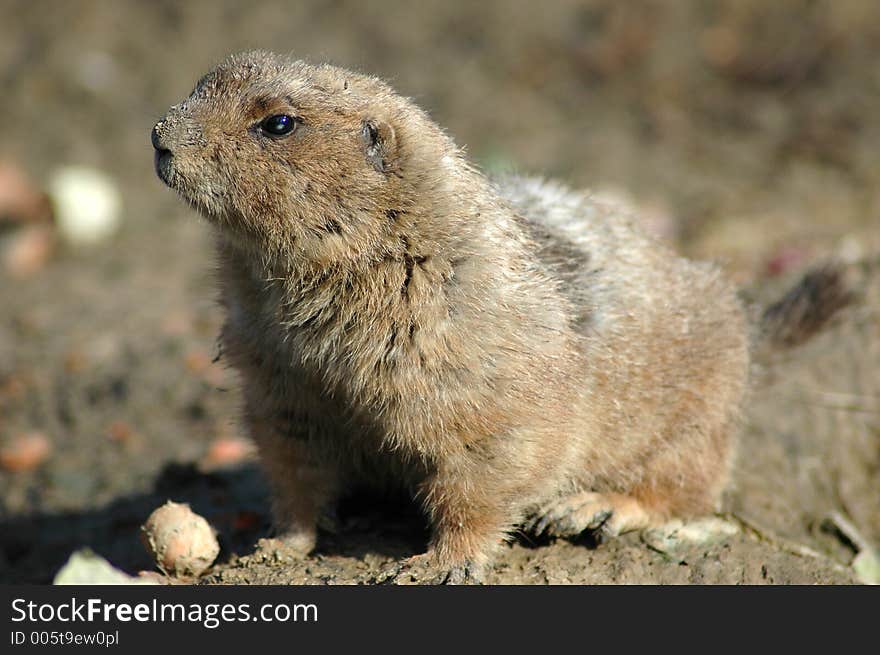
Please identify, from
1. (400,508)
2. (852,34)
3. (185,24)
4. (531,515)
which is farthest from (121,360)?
(852,34)

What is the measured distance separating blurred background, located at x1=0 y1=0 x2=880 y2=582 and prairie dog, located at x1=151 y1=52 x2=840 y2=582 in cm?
184

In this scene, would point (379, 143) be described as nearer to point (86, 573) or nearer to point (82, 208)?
point (86, 573)

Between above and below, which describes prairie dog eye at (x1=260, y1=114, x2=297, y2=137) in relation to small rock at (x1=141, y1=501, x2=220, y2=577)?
above

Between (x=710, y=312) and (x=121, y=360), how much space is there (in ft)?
14.4

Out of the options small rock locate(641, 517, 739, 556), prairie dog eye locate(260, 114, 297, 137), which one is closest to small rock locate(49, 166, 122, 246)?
prairie dog eye locate(260, 114, 297, 137)

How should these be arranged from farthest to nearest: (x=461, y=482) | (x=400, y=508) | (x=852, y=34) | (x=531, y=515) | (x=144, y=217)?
1. (x=852, y=34)
2. (x=144, y=217)
3. (x=400, y=508)
4. (x=531, y=515)
5. (x=461, y=482)

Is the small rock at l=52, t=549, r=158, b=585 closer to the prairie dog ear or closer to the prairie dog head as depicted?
the prairie dog head

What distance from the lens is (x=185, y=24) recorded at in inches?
449

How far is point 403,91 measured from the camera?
7.36 meters

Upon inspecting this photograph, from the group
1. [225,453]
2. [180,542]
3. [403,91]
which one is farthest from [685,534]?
[403,91]

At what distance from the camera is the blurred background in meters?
6.91

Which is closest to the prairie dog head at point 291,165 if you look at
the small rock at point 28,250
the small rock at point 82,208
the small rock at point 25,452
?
the small rock at point 25,452

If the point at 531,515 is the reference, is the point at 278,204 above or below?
above
